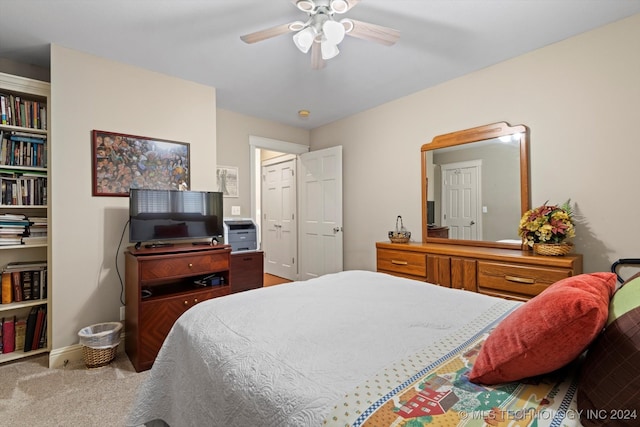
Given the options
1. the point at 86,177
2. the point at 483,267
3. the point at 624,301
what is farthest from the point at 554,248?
the point at 86,177

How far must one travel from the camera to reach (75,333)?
247cm

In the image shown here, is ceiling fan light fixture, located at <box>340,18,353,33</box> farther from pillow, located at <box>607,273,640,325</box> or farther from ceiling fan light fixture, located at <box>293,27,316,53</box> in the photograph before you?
pillow, located at <box>607,273,640,325</box>

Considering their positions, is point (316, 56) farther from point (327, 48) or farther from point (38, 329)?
point (38, 329)

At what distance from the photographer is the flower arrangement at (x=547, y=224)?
223 centimetres

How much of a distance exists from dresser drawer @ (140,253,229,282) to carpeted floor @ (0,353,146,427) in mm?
749

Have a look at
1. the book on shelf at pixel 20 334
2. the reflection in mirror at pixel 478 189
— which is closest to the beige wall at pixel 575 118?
the reflection in mirror at pixel 478 189

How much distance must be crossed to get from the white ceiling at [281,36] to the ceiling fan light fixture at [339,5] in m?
0.34

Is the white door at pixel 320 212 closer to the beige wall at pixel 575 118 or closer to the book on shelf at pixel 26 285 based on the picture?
the beige wall at pixel 575 118

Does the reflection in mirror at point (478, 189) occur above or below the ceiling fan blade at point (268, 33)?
below

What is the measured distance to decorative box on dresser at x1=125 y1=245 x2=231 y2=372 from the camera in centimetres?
232

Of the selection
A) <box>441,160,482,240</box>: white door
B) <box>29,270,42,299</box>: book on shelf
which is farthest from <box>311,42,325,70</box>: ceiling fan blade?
<box>29,270,42,299</box>: book on shelf

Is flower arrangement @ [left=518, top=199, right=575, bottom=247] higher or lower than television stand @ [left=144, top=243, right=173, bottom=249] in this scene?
higher

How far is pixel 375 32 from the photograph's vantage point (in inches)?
73.9

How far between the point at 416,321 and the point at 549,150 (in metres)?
2.22
